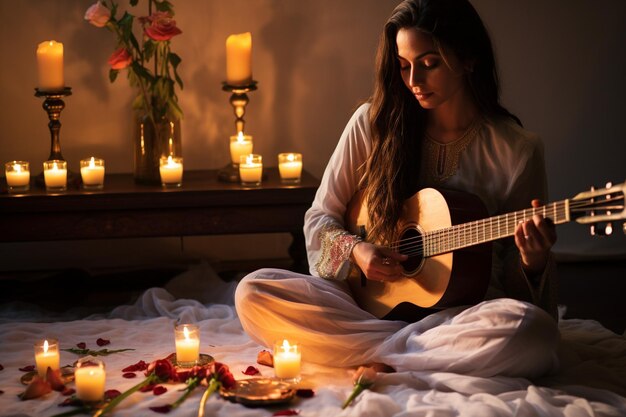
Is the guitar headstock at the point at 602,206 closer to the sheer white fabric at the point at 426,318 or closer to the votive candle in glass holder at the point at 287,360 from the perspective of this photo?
the sheer white fabric at the point at 426,318

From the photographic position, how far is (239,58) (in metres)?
3.90

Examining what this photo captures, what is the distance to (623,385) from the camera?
9.00 feet

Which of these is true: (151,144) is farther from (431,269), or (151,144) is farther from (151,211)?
(431,269)

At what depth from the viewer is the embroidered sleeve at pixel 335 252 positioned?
116 inches

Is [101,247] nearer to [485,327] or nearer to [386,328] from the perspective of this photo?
[386,328]

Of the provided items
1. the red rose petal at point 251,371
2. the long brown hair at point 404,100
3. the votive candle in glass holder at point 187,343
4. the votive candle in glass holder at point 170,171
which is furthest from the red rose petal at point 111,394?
the votive candle in glass holder at point 170,171

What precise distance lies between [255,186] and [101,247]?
913 millimetres

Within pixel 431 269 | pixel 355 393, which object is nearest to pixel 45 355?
pixel 355 393

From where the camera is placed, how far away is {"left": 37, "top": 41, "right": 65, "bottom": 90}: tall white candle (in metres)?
3.80

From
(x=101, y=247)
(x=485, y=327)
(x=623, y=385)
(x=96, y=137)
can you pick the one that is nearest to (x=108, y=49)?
(x=96, y=137)

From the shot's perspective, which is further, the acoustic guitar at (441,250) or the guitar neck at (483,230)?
the acoustic guitar at (441,250)

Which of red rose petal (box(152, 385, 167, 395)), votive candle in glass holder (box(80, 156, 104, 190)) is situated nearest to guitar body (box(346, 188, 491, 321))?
red rose petal (box(152, 385, 167, 395))

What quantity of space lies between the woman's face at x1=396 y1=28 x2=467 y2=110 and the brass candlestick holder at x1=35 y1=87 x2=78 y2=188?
61.7 inches

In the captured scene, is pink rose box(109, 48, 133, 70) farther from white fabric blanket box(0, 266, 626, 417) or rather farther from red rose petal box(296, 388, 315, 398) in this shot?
red rose petal box(296, 388, 315, 398)
